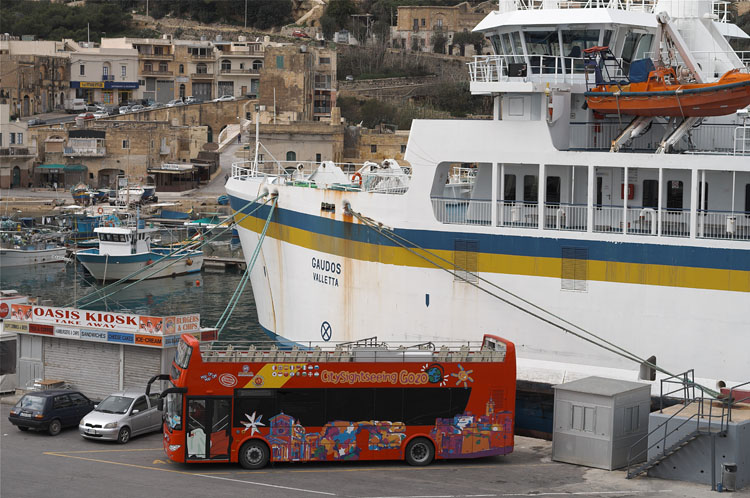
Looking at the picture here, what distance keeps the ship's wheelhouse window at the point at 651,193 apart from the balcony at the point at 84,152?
77.5 metres

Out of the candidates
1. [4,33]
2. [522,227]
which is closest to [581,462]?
[522,227]

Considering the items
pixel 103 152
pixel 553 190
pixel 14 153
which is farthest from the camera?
pixel 103 152

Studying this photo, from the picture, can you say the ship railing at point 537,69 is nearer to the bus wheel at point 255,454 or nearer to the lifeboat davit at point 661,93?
the lifeboat davit at point 661,93

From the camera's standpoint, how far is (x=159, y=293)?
59.3 m

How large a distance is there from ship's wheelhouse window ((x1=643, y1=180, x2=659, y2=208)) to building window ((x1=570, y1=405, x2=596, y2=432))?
6207mm

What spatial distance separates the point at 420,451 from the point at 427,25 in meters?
120

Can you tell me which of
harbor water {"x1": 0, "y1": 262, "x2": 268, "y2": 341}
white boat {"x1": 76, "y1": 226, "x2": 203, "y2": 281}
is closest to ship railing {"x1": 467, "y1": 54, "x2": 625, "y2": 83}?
harbor water {"x1": 0, "y1": 262, "x2": 268, "y2": 341}

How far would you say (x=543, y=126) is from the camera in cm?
2431

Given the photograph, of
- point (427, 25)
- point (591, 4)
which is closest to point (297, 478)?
point (591, 4)

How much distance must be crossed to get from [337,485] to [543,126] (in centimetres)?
1000

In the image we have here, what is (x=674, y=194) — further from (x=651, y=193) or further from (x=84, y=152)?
(x=84, y=152)

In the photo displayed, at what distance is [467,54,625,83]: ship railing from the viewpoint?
25.1 m

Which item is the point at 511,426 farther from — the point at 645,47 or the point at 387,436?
the point at 645,47

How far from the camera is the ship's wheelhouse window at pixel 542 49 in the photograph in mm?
25219
